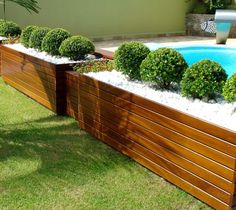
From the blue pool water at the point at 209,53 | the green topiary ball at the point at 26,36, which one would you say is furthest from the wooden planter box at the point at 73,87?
the blue pool water at the point at 209,53

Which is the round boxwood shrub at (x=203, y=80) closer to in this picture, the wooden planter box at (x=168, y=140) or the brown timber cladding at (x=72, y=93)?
the wooden planter box at (x=168, y=140)

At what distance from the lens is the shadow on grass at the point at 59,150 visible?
162 inches

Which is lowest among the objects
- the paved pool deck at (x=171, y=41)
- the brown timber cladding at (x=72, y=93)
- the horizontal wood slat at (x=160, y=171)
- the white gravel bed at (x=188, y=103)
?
the paved pool deck at (x=171, y=41)

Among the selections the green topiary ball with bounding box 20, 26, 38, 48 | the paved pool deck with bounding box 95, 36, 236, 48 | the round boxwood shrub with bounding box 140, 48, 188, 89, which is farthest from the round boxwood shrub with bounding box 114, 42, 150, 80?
the paved pool deck with bounding box 95, 36, 236, 48

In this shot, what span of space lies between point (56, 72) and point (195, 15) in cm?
1187

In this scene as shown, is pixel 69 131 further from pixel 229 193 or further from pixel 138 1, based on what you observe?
pixel 138 1

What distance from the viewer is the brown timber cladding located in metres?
5.54

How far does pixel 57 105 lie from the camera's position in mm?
5906

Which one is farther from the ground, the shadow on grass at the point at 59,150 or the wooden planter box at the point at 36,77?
the wooden planter box at the point at 36,77

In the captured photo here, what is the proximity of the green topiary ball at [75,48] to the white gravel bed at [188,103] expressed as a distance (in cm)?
107

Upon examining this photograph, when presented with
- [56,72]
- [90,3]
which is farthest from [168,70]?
[90,3]

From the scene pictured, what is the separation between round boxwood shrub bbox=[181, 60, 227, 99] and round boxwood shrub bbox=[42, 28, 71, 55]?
289 cm

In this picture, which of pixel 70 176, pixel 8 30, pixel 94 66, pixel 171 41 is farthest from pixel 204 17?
pixel 70 176

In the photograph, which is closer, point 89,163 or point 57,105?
point 89,163
